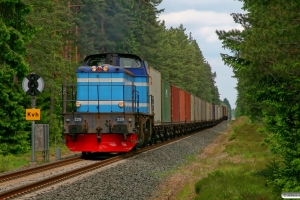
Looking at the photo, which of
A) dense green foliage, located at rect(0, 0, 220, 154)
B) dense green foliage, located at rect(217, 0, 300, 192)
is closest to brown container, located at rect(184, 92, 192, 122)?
dense green foliage, located at rect(0, 0, 220, 154)

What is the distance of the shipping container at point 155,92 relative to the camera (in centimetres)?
1938

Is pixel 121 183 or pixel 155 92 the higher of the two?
pixel 155 92

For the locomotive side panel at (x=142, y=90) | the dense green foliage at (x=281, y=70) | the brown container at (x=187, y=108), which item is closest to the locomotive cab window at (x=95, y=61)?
the locomotive side panel at (x=142, y=90)

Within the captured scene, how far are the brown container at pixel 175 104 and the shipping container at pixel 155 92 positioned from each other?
4474mm

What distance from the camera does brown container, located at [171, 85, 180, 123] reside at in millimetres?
26859

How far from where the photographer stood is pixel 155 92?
815 inches

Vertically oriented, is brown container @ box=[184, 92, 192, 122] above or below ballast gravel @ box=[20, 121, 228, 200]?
above

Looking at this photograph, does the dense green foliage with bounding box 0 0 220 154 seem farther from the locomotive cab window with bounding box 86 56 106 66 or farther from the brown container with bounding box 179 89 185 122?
the brown container with bounding box 179 89 185 122

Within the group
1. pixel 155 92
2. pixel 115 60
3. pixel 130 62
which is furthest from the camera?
pixel 155 92

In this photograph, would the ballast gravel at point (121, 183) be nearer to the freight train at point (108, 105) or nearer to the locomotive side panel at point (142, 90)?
the freight train at point (108, 105)

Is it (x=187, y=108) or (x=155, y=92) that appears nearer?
(x=155, y=92)

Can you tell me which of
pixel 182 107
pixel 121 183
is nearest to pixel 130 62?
pixel 121 183

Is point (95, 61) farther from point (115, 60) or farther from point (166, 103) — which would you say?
point (166, 103)

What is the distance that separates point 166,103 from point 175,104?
11.6ft
